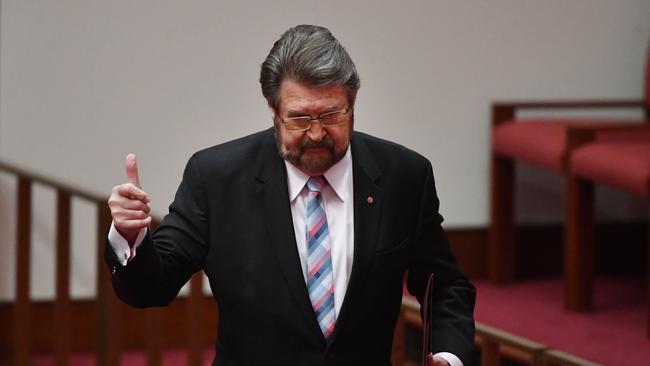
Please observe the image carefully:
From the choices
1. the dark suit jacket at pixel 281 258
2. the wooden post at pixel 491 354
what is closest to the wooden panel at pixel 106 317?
the wooden post at pixel 491 354

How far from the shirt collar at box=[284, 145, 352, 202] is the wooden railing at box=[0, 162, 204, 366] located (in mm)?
1481

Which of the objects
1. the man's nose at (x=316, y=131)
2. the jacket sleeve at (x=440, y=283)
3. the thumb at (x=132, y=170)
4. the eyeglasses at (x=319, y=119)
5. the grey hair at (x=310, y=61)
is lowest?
the jacket sleeve at (x=440, y=283)

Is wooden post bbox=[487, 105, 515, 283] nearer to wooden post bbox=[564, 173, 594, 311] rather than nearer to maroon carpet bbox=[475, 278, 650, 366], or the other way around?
maroon carpet bbox=[475, 278, 650, 366]

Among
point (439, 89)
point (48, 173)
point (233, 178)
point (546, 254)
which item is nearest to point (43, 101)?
point (48, 173)

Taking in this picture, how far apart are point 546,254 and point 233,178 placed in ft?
8.10

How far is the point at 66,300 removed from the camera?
359 centimetres

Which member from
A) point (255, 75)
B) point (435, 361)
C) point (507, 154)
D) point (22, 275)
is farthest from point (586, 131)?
point (435, 361)

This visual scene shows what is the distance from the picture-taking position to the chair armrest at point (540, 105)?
4090mm

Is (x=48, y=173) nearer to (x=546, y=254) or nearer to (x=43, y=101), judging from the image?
(x=43, y=101)

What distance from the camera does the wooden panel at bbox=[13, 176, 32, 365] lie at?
366cm

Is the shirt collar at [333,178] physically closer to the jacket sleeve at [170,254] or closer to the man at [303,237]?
the man at [303,237]

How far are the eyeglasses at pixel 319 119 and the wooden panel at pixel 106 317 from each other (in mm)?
1721

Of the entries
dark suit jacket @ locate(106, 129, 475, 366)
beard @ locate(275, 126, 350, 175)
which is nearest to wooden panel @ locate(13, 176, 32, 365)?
dark suit jacket @ locate(106, 129, 475, 366)

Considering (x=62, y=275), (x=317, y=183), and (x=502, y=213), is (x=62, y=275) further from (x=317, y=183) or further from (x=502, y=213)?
(x=317, y=183)
